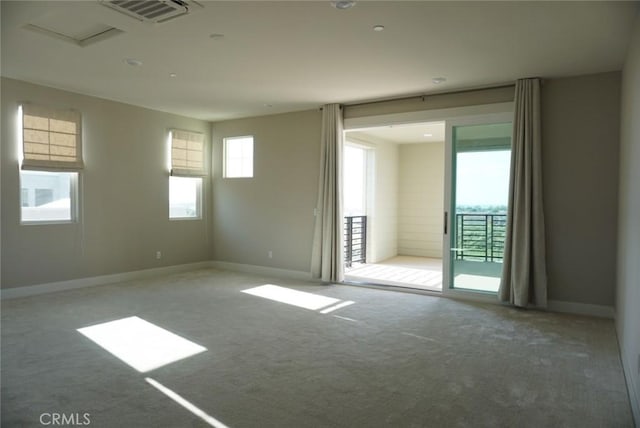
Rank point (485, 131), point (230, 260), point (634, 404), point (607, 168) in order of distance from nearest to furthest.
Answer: point (634, 404) < point (607, 168) < point (485, 131) < point (230, 260)

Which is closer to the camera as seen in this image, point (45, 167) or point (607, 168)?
point (607, 168)

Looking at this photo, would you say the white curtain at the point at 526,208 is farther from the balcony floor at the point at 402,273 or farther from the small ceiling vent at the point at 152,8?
→ the small ceiling vent at the point at 152,8

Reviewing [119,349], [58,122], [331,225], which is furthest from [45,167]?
[331,225]

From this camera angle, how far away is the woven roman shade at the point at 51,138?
511 cm

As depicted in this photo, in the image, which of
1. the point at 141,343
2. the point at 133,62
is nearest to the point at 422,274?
the point at 141,343

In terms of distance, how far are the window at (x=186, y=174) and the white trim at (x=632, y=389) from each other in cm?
647

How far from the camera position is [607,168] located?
4.48 meters

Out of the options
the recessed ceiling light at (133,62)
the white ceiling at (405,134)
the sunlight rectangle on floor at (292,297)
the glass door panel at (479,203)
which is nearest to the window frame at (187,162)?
the sunlight rectangle on floor at (292,297)

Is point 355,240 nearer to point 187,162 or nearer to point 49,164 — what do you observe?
point 187,162

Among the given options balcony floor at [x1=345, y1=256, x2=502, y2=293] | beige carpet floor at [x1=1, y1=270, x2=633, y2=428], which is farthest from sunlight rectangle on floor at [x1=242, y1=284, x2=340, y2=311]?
balcony floor at [x1=345, y1=256, x2=502, y2=293]

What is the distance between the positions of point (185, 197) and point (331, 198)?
2.91 meters

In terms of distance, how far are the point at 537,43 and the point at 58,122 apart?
5.80m

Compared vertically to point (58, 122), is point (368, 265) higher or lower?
lower

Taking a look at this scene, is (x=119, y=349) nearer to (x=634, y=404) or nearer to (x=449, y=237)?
(x=634, y=404)
